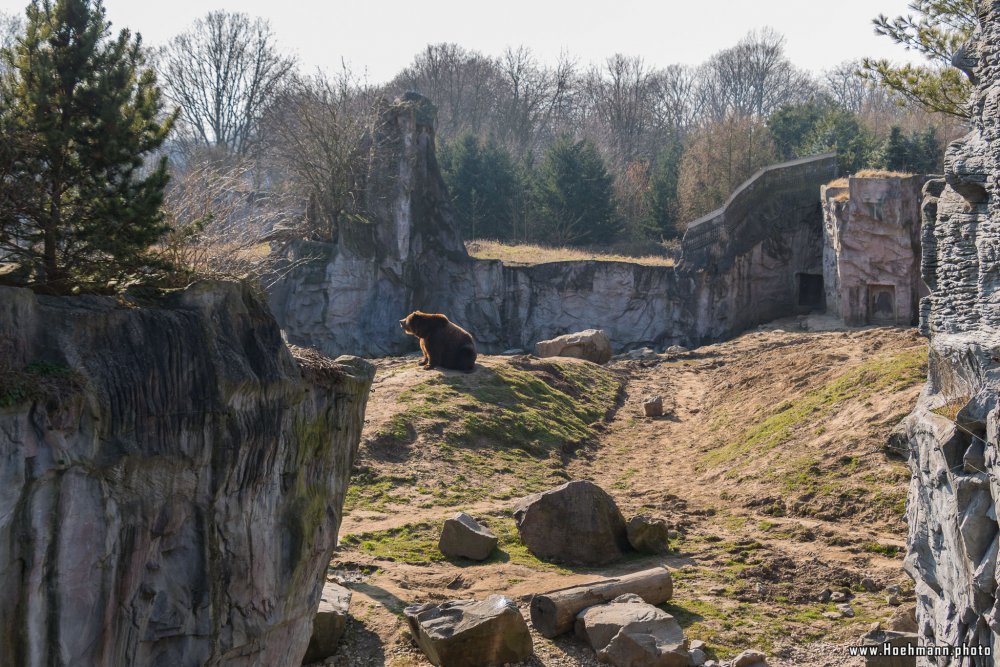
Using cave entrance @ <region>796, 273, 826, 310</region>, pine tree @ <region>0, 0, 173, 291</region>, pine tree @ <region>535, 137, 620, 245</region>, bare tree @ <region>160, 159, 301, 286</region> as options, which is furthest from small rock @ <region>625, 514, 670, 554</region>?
pine tree @ <region>535, 137, 620, 245</region>

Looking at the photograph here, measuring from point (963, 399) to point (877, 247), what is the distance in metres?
18.4

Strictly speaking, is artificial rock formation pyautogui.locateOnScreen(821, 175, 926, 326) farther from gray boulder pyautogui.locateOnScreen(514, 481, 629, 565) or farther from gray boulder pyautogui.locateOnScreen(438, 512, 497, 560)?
gray boulder pyautogui.locateOnScreen(438, 512, 497, 560)

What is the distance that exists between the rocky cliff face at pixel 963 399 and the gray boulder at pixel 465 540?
16.9ft

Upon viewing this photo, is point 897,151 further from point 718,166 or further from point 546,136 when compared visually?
point 546,136

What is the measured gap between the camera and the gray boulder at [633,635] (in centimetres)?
949

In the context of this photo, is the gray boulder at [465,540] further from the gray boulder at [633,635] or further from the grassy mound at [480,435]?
the gray boulder at [633,635]

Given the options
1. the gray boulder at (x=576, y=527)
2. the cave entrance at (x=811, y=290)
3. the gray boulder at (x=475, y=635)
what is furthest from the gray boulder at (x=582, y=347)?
the gray boulder at (x=475, y=635)

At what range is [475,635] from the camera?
9.71 meters

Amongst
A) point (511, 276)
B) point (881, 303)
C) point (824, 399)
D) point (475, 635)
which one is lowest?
point (475, 635)

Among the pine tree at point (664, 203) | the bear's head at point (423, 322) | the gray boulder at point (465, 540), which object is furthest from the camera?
the pine tree at point (664, 203)

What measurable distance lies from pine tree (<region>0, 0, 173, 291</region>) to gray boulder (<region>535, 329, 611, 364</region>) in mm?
18053

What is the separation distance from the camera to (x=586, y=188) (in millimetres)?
38594

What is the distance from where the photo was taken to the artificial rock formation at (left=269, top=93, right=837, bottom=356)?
30266 mm

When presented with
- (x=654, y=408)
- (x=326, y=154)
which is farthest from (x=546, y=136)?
(x=654, y=408)
